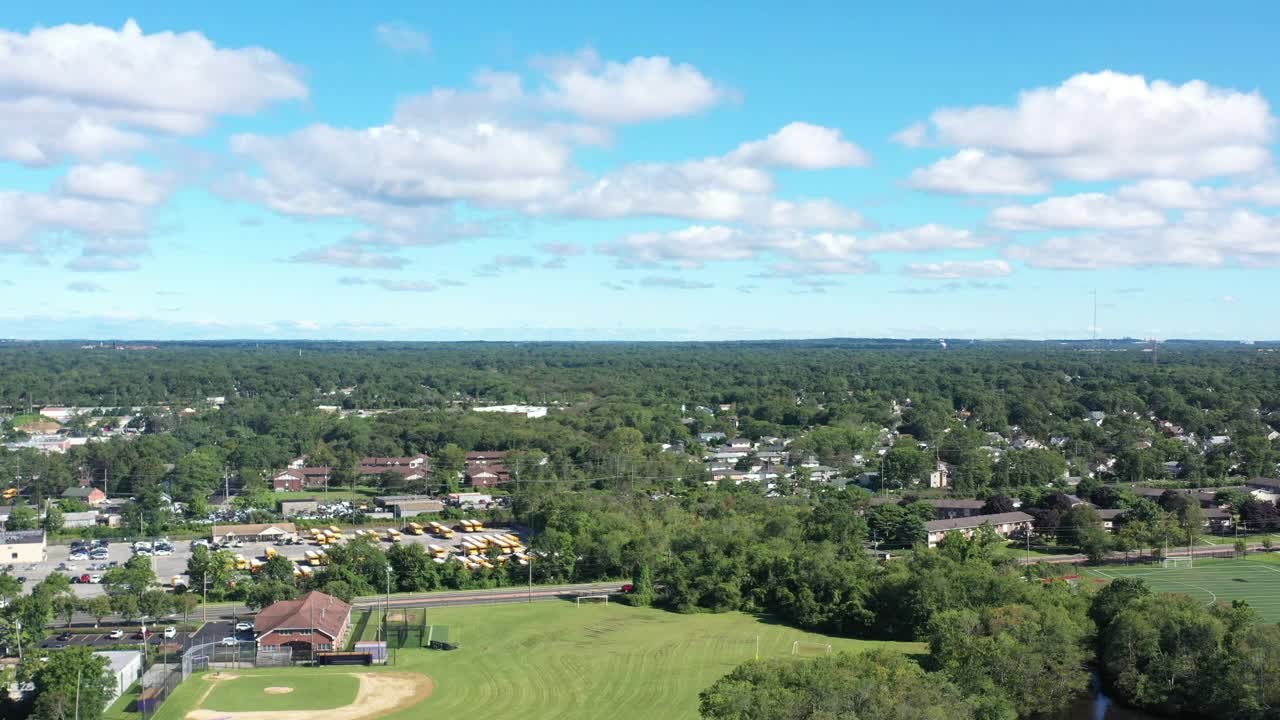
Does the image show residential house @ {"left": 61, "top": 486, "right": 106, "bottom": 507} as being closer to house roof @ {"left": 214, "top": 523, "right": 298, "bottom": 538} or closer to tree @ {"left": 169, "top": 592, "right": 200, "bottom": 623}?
house roof @ {"left": 214, "top": 523, "right": 298, "bottom": 538}

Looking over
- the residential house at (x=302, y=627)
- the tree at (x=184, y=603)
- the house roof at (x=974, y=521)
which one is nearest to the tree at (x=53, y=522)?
the tree at (x=184, y=603)

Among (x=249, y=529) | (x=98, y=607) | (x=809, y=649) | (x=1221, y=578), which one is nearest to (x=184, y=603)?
(x=98, y=607)

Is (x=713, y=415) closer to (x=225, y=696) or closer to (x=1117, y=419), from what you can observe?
(x=1117, y=419)

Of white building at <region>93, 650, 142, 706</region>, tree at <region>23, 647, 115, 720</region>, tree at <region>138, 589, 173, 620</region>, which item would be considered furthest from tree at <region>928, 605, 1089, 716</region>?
tree at <region>138, 589, 173, 620</region>

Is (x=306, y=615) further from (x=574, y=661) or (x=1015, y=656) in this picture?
(x=1015, y=656)

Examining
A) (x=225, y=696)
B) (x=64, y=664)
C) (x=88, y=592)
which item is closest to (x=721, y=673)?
(x=225, y=696)

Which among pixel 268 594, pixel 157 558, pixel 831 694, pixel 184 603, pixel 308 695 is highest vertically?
pixel 831 694

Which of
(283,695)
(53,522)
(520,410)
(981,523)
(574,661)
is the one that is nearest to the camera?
(283,695)

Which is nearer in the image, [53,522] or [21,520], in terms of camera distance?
[21,520]
